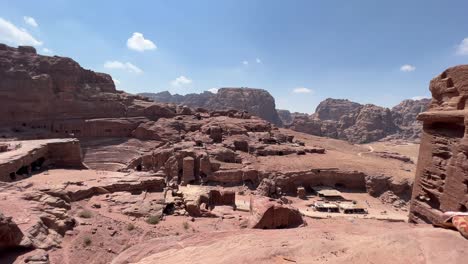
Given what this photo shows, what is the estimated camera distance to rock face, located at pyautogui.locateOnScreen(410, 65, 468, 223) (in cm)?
645

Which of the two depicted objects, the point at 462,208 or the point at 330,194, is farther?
the point at 330,194

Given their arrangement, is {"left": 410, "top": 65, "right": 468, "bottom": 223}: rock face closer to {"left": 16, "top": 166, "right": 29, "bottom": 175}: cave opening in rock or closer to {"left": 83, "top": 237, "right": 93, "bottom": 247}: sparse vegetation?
{"left": 83, "top": 237, "right": 93, "bottom": 247}: sparse vegetation

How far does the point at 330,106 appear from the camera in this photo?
118 meters

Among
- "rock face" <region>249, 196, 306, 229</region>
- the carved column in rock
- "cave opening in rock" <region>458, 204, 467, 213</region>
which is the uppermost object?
"cave opening in rock" <region>458, 204, 467, 213</region>

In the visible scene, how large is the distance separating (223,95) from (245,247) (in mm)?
100710

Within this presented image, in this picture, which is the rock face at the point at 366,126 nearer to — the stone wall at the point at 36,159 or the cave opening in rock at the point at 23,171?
the stone wall at the point at 36,159

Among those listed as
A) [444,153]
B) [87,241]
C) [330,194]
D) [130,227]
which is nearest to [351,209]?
[330,194]

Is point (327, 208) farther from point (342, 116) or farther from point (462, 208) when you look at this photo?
point (342, 116)

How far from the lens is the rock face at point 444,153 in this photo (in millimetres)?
6453

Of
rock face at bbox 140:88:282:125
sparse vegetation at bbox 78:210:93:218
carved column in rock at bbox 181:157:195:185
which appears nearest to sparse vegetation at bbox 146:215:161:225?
sparse vegetation at bbox 78:210:93:218

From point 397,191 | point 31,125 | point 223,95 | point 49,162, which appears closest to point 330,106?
point 223,95

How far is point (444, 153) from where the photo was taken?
279 inches

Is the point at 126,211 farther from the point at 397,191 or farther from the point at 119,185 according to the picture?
the point at 397,191

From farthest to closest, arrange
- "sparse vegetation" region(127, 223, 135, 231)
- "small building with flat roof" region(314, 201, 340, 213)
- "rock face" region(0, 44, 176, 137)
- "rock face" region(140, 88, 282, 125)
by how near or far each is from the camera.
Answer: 1. "rock face" region(140, 88, 282, 125)
2. "rock face" region(0, 44, 176, 137)
3. "small building with flat roof" region(314, 201, 340, 213)
4. "sparse vegetation" region(127, 223, 135, 231)
